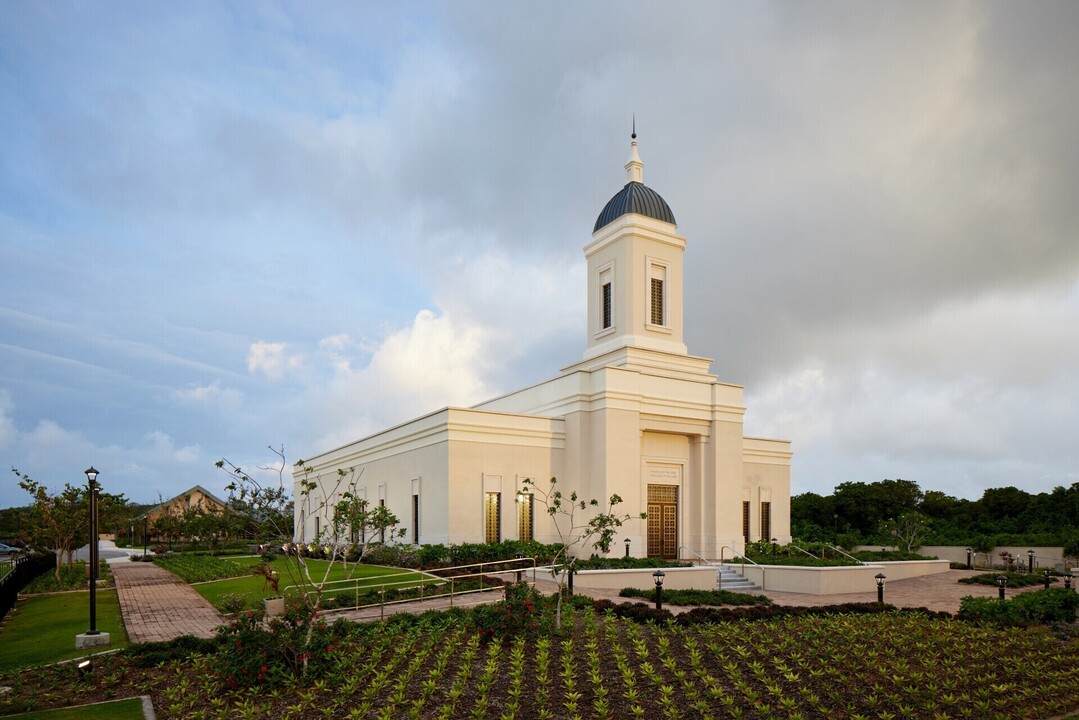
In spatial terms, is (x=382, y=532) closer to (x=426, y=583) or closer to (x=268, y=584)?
(x=426, y=583)

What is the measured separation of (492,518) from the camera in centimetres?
2686

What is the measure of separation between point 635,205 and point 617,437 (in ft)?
32.2

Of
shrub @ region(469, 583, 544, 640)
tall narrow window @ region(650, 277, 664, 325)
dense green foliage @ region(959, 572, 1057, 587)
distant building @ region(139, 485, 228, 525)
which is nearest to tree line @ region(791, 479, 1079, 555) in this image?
dense green foliage @ region(959, 572, 1057, 587)

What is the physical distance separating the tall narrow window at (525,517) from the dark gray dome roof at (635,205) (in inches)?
467

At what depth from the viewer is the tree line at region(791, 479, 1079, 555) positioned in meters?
38.1

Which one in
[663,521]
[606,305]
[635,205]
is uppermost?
[635,205]

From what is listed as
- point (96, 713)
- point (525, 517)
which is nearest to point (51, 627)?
point (96, 713)

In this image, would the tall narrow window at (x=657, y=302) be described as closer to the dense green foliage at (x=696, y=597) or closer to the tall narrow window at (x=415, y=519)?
the tall narrow window at (x=415, y=519)

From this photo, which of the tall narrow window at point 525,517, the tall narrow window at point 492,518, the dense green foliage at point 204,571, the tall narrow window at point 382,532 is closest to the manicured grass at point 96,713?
the tall narrow window at point 382,532

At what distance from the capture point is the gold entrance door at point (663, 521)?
94.1 feet

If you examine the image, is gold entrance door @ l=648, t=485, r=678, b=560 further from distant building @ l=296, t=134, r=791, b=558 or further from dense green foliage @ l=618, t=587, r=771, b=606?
dense green foliage @ l=618, t=587, r=771, b=606

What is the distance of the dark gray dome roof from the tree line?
19.9 meters

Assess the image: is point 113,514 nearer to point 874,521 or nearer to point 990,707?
point 990,707

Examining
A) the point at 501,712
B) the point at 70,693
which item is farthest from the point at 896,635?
the point at 70,693
